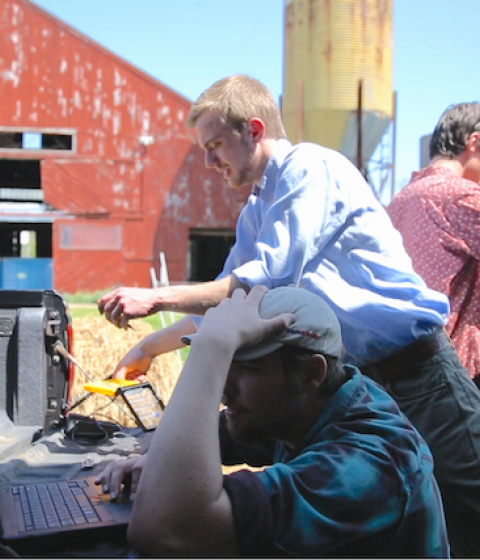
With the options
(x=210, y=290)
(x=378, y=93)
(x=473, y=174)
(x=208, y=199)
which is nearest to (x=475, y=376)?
(x=473, y=174)

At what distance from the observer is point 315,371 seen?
52.5 inches

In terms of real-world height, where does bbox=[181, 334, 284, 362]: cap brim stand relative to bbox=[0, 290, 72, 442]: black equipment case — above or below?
above

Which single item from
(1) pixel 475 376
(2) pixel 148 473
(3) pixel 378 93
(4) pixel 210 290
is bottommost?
(1) pixel 475 376

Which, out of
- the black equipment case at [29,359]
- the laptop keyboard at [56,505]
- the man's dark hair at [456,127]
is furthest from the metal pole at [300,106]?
the laptop keyboard at [56,505]

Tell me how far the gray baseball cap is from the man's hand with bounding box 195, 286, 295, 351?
2cm

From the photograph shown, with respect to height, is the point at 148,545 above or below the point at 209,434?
below

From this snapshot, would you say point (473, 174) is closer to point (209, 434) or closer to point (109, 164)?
point (209, 434)

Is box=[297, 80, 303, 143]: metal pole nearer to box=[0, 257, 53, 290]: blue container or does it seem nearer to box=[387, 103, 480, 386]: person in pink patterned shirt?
box=[0, 257, 53, 290]: blue container

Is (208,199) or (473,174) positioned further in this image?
(208,199)

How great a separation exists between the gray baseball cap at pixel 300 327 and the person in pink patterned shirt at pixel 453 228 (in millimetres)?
1494

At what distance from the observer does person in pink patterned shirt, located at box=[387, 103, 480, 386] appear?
106 inches

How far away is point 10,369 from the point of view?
2840mm

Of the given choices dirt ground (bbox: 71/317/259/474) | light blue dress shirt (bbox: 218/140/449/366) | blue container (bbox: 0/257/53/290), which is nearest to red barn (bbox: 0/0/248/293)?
blue container (bbox: 0/257/53/290)

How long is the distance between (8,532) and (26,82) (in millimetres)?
18861
